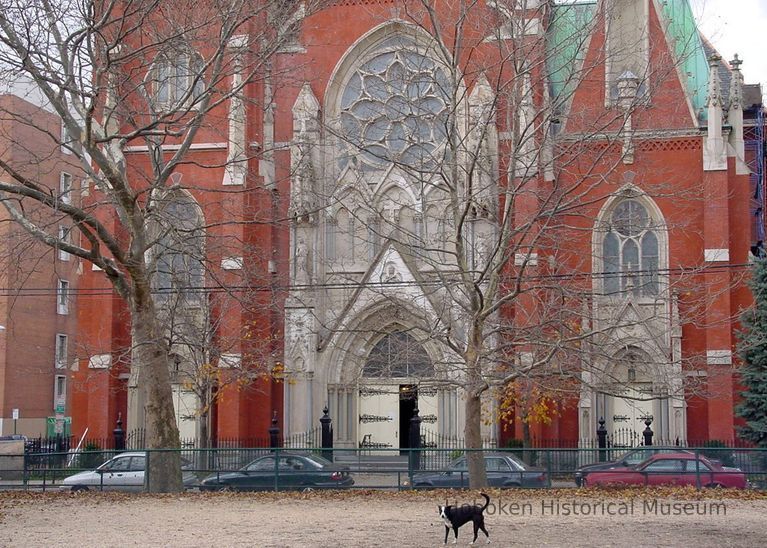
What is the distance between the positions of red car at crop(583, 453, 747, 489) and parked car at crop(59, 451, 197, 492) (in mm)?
9070

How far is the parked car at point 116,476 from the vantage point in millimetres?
23453

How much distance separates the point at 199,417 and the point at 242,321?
3474 millimetres

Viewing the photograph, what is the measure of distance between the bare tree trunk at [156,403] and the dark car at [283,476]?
147cm

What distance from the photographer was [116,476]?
2402 centimetres

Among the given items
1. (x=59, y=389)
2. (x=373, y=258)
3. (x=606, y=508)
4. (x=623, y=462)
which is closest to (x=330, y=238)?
(x=373, y=258)

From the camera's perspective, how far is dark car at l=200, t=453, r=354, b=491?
71.7 ft

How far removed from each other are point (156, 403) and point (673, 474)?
10673 mm

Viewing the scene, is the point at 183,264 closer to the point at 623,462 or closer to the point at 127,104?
the point at 127,104

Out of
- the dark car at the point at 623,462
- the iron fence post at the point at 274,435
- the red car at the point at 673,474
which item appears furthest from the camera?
the iron fence post at the point at 274,435

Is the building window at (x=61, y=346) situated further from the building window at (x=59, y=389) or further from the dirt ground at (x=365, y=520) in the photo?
the dirt ground at (x=365, y=520)

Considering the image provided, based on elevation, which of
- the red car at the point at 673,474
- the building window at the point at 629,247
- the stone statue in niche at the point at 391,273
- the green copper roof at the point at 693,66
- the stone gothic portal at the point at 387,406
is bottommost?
the red car at the point at 673,474

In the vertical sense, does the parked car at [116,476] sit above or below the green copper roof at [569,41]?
below

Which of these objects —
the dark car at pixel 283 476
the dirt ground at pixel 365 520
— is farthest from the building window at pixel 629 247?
the dirt ground at pixel 365 520

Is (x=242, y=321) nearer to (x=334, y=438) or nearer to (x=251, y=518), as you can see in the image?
(x=334, y=438)
